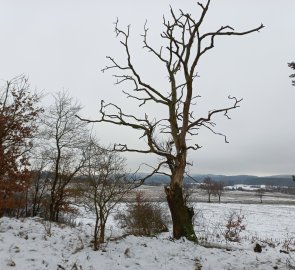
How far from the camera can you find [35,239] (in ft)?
32.0

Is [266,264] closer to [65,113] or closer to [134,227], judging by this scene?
[134,227]

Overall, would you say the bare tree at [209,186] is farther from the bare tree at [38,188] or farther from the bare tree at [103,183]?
the bare tree at [103,183]

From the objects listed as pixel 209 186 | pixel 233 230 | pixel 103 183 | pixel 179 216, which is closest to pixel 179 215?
pixel 179 216

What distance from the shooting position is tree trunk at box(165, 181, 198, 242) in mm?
11234

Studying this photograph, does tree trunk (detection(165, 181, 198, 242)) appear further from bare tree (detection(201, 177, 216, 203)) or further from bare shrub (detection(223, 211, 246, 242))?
bare tree (detection(201, 177, 216, 203))

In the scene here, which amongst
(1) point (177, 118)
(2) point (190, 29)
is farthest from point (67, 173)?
(2) point (190, 29)

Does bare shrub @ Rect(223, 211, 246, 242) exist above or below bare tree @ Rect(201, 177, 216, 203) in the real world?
below

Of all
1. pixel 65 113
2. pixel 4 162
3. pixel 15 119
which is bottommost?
pixel 4 162

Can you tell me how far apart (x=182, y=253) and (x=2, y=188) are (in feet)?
23.2

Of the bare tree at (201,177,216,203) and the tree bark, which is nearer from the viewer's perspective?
the tree bark

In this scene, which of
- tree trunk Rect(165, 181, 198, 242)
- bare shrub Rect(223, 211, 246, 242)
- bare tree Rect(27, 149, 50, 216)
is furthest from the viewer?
bare tree Rect(27, 149, 50, 216)

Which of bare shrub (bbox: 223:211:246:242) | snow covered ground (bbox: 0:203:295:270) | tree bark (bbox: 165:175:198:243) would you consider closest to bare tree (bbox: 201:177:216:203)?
bare shrub (bbox: 223:211:246:242)

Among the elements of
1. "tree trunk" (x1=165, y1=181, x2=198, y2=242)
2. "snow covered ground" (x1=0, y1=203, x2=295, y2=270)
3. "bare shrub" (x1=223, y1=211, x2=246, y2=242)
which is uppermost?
"tree trunk" (x1=165, y1=181, x2=198, y2=242)

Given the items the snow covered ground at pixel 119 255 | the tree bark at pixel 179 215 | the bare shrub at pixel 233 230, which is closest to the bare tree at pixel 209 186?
the bare shrub at pixel 233 230
